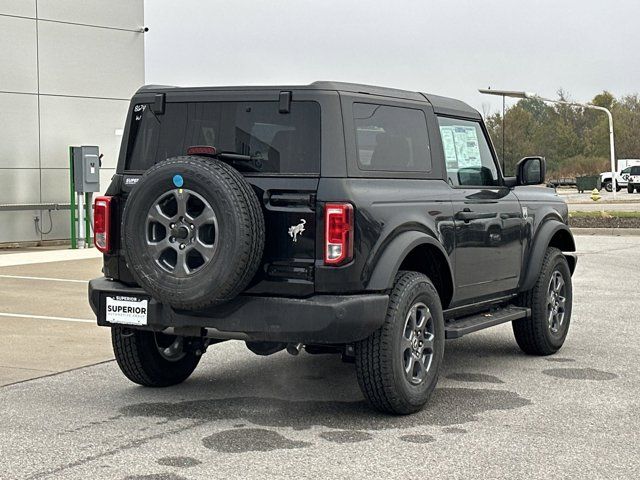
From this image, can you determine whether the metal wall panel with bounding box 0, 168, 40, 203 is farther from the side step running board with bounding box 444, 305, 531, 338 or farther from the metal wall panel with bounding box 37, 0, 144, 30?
the side step running board with bounding box 444, 305, 531, 338

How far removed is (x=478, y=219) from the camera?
24.8 feet

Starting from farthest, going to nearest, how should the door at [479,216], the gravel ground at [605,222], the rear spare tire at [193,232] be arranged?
the gravel ground at [605,222] < the door at [479,216] < the rear spare tire at [193,232]

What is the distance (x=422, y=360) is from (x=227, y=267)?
4.88 feet

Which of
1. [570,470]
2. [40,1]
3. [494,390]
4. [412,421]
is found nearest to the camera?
[570,470]

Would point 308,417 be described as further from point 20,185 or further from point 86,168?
point 20,185

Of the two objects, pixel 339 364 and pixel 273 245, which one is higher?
pixel 273 245

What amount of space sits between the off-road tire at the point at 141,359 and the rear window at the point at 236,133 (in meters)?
1.10

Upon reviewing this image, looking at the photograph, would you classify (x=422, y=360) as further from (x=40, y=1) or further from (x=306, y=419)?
(x=40, y=1)

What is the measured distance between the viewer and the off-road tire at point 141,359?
23.2ft

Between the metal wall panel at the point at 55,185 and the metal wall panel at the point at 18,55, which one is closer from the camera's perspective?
the metal wall panel at the point at 18,55

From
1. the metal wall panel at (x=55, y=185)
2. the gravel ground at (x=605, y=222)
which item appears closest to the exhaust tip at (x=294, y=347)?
the metal wall panel at (x=55, y=185)

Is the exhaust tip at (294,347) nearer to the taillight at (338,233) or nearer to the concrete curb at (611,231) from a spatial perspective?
the taillight at (338,233)

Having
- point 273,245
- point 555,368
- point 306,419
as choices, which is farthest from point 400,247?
point 555,368

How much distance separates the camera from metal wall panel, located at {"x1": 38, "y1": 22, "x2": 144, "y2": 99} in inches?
781
